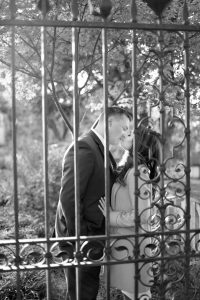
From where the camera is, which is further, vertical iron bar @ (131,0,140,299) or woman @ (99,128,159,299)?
woman @ (99,128,159,299)

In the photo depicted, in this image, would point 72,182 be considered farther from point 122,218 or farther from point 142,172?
point 142,172

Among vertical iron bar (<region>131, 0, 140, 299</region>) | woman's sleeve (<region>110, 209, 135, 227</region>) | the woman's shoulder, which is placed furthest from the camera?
woman's sleeve (<region>110, 209, 135, 227</region>)

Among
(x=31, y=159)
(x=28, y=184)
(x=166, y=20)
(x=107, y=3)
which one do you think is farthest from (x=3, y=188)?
(x=107, y=3)

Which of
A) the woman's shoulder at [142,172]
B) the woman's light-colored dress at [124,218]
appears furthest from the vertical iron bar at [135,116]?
the woman's light-colored dress at [124,218]

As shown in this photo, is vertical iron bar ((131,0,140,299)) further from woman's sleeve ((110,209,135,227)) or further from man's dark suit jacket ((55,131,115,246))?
man's dark suit jacket ((55,131,115,246))

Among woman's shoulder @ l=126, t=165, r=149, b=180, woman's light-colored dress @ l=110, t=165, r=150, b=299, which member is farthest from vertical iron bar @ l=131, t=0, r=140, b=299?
woman's light-colored dress @ l=110, t=165, r=150, b=299

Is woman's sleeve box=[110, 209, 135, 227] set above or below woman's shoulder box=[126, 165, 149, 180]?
below

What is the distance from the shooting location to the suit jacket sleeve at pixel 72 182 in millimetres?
3146

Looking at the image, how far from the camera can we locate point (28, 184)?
29.7 ft

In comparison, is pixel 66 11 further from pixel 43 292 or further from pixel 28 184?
pixel 28 184

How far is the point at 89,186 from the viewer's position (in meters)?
3.23

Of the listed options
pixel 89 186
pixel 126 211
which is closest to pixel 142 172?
pixel 126 211

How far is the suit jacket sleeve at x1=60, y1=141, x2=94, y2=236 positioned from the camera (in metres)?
3.15

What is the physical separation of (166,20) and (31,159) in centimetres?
711
